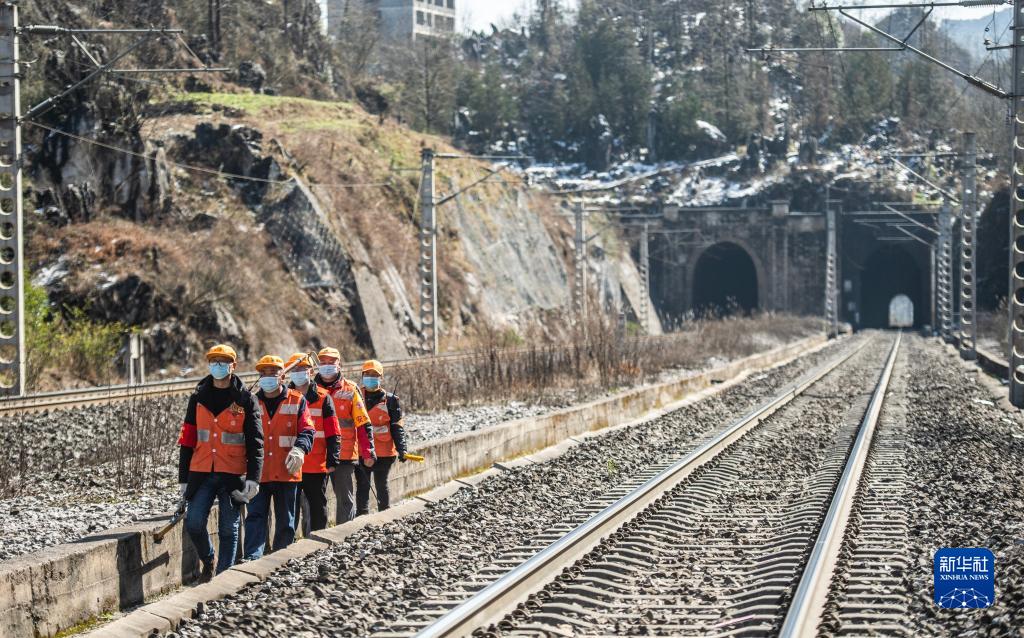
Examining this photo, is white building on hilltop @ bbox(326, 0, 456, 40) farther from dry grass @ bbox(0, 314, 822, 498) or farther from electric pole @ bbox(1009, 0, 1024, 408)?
electric pole @ bbox(1009, 0, 1024, 408)

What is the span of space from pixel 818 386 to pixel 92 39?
25.9m

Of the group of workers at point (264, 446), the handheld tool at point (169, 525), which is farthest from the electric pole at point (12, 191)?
the handheld tool at point (169, 525)

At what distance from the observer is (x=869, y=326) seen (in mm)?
98188

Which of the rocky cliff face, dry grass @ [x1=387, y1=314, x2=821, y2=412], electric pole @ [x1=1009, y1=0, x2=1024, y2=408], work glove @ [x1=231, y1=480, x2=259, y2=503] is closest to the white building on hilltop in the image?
the rocky cliff face

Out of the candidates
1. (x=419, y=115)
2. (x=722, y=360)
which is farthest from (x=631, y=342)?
(x=419, y=115)

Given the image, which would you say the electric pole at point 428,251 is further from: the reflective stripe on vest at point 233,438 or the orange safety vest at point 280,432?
the reflective stripe on vest at point 233,438

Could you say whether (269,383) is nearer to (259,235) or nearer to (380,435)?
(380,435)

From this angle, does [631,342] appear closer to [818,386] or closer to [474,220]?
[818,386]

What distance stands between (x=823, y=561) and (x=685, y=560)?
3.71 ft

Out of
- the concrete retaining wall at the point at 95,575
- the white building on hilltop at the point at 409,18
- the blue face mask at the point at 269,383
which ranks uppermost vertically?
the white building on hilltop at the point at 409,18

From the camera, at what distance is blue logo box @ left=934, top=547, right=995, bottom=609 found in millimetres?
7410

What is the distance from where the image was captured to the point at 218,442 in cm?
886

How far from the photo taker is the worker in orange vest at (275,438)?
9.32 metres

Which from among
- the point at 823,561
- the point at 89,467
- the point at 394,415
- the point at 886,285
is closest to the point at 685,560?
the point at 823,561
